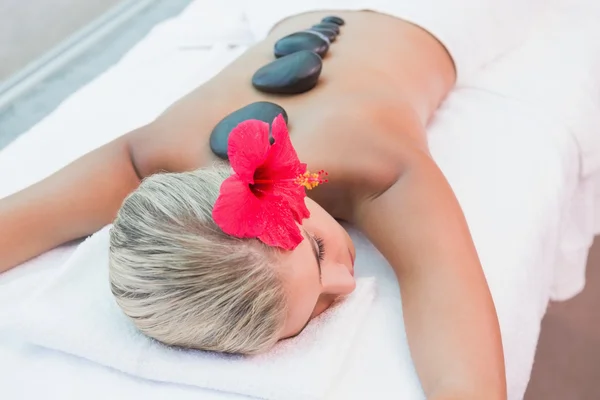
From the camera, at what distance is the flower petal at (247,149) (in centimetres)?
63

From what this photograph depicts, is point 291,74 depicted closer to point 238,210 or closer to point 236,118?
point 236,118

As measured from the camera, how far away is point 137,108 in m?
1.22

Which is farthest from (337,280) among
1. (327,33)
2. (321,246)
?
(327,33)

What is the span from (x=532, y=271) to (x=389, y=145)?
271 mm

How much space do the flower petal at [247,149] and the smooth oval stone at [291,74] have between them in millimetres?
355

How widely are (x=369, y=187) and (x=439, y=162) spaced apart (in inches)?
7.8

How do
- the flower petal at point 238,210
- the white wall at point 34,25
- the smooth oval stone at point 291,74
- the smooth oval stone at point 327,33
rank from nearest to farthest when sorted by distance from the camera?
the flower petal at point 238,210
the smooth oval stone at point 291,74
the smooth oval stone at point 327,33
the white wall at point 34,25

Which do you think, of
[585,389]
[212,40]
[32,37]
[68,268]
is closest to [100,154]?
[68,268]

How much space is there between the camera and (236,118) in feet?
2.98

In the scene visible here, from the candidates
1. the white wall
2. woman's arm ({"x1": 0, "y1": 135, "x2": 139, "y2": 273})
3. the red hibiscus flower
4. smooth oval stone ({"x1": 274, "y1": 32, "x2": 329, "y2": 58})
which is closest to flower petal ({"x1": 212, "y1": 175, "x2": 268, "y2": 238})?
the red hibiscus flower

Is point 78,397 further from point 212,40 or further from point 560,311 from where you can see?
point 560,311

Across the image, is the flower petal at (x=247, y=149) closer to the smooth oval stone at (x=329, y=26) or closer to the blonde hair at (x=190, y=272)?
the blonde hair at (x=190, y=272)

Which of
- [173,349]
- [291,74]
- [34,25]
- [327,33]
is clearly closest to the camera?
[173,349]

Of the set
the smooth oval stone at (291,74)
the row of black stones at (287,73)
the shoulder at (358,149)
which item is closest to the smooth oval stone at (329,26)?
the row of black stones at (287,73)
